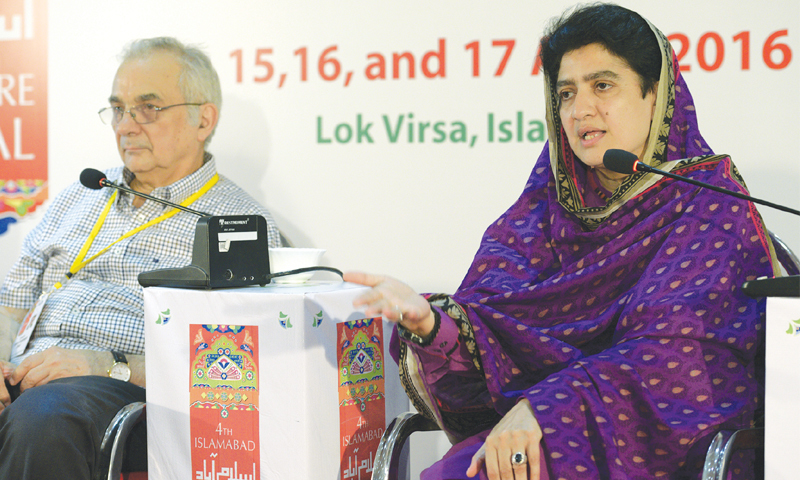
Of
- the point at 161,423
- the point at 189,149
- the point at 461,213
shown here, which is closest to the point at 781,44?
the point at 461,213

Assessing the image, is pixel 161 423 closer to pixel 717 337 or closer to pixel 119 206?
pixel 119 206

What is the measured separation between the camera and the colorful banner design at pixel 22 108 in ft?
8.55

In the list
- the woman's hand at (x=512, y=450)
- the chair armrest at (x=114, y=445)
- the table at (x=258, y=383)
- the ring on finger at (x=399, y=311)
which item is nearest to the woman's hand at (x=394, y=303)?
the ring on finger at (x=399, y=311)

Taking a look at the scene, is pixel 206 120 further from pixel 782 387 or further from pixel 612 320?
pixel 782 387

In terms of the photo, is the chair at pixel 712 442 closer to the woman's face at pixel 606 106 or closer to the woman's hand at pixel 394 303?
the woman's hand at pixel 394 303

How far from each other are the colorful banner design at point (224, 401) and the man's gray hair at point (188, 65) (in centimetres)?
106

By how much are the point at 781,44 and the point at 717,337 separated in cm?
116

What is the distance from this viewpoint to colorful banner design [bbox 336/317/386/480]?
154 centimetres

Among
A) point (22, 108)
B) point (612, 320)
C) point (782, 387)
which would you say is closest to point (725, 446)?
point (782, 387)

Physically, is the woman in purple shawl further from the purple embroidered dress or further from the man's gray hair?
the man's gray hair

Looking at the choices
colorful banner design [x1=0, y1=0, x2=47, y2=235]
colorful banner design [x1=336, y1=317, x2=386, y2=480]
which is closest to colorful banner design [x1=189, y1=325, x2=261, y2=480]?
colorful banner design [x1=336, y1=317, x2=386, y2=480]

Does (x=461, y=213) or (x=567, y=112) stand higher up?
(x=567, y=112)

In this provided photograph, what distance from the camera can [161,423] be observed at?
1.55 meters

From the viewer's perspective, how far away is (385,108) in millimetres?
2393
